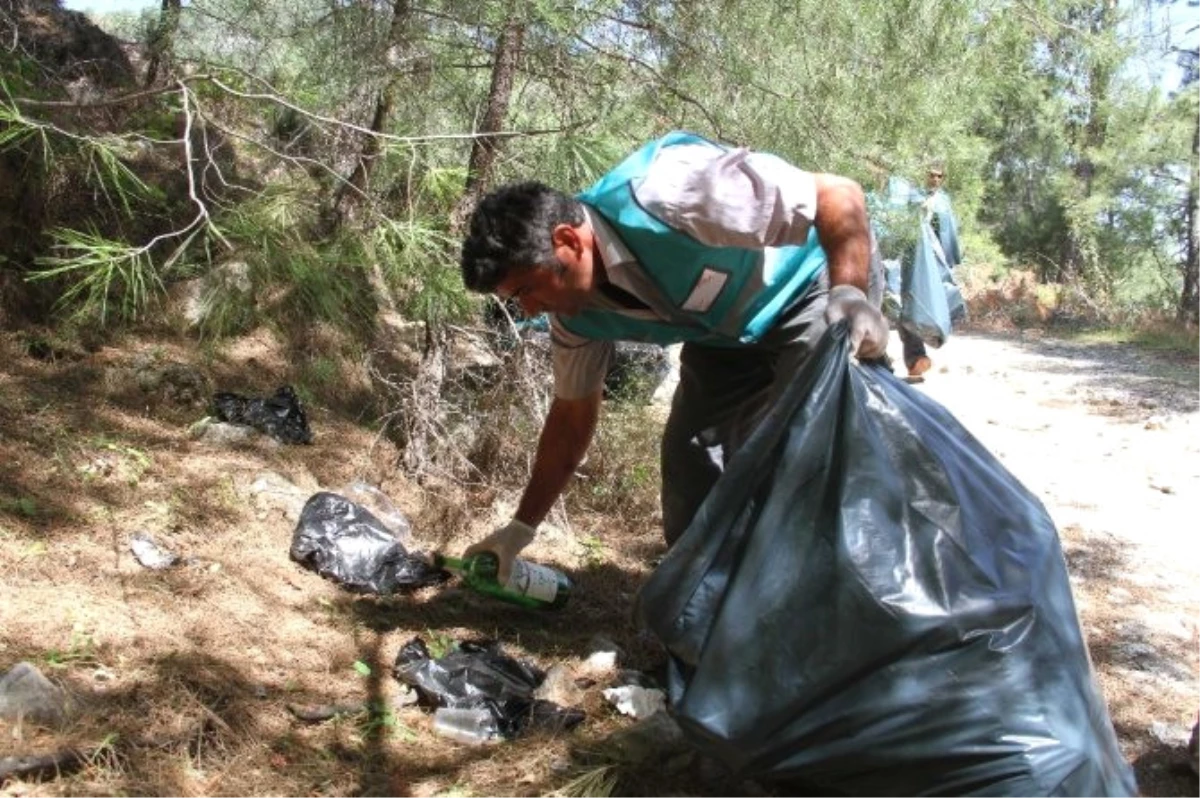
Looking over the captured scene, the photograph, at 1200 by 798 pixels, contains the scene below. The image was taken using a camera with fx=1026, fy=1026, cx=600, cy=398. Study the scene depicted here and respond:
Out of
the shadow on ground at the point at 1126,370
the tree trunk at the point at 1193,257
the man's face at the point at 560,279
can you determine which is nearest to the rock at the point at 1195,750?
the man's face at the point at 560,279

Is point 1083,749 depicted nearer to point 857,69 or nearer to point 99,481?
point 99,481

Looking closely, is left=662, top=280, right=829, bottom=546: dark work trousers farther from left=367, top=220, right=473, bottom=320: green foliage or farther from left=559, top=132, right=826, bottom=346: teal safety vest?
left=367, top=220, right=473, bottom=320: green foliage

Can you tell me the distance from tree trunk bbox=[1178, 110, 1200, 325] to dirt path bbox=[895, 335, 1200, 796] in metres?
3.32

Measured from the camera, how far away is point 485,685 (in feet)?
8.14

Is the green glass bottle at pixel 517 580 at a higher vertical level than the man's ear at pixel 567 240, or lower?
lower

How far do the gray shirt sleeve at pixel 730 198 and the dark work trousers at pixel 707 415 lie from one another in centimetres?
49

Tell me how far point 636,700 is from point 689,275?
40.7 inches

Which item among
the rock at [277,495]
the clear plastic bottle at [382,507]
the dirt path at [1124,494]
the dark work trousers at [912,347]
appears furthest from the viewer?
the dark work trousers at [912,347]

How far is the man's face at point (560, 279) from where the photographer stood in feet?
6.83

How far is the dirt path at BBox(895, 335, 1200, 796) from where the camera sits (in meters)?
2.71

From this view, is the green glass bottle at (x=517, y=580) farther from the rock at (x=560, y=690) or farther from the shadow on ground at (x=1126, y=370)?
the shadow on ground at (x=1126, y=370)

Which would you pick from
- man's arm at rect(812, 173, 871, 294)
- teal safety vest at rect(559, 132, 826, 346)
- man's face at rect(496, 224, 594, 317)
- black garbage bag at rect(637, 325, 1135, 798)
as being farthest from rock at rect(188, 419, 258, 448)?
man's arm at rect(812, 173, 871, 294)

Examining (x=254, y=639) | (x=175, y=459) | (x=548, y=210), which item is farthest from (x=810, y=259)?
(x=175, y=459)

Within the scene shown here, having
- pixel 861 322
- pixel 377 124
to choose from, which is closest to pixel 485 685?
pixel 861 322
